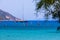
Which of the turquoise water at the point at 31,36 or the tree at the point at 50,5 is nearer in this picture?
the tree at the point at 50,5

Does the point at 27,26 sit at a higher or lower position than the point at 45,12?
lower

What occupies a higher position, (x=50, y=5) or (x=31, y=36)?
(x=50, y=5)

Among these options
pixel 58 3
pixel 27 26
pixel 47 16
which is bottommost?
pixel 27 26

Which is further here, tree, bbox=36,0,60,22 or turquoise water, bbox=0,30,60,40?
turquoise water, bbox=0,30,60,40

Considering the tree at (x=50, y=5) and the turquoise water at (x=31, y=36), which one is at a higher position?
the tree at (x=50, y=5)

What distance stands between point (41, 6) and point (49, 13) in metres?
0.10

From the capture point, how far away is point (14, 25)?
90.0ft

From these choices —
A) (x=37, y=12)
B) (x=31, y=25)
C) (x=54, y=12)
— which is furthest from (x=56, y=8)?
(x=31, y=25)

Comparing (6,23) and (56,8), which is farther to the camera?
(6,23)

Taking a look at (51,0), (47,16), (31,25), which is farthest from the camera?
(31,25)

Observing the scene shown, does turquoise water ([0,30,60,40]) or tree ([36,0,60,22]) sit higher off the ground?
tree ([36,0,60,22])

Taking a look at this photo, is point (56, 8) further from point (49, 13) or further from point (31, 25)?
point (31, 25)

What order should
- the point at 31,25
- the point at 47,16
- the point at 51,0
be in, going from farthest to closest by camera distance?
the point at 31,25 < the point at 47,16 < the point at 51,0

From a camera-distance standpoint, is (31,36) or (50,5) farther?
(31,36)
